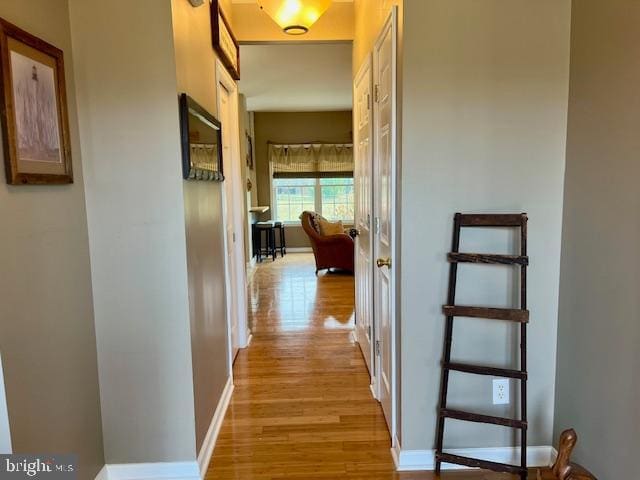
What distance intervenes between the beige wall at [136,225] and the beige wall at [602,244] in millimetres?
1630

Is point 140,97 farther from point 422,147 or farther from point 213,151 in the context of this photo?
point 422,147

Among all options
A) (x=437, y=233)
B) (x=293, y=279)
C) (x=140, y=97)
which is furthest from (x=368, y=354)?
(x=293, y=279)

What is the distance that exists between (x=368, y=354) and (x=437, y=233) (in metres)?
1.46

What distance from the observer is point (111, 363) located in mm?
1972

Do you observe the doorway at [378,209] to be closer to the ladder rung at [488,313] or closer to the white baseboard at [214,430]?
the ladder rung at [488,313]

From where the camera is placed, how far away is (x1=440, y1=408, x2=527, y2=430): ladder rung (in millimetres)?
1873

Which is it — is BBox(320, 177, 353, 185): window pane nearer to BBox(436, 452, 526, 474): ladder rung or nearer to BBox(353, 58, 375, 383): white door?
BBox(353, 58, 375, 383): white door

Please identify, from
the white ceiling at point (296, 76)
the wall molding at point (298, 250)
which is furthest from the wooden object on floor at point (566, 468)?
the wall molding at point (298, 250)

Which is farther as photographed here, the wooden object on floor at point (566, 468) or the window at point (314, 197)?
the window at point (314, 197)

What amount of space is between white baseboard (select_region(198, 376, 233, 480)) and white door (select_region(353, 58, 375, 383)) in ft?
3.04

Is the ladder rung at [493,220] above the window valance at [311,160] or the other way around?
the other way around

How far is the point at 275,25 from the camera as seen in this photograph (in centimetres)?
341

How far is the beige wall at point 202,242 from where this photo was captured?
1979mm

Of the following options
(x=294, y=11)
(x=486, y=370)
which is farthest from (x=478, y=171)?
(x=294, y=11)
